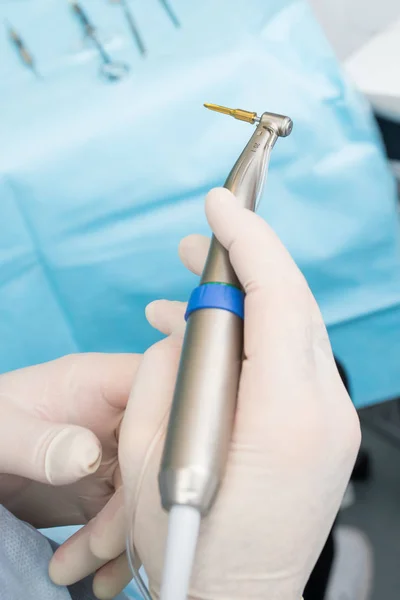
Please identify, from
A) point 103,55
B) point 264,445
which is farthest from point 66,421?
point 103,55

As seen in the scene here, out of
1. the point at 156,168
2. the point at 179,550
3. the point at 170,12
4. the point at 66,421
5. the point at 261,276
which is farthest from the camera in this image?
the point at 170,12

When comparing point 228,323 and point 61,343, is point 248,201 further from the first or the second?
point 61,343

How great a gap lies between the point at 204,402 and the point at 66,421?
28 cm

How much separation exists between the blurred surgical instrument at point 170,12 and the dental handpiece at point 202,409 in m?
0.74

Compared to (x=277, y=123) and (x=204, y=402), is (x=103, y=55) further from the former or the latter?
(x=204, y=402)

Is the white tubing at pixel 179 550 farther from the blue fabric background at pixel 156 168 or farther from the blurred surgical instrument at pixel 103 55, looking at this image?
the blurred surgical instrument at pixel 103 55

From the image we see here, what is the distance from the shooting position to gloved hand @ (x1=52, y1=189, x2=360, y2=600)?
363mm

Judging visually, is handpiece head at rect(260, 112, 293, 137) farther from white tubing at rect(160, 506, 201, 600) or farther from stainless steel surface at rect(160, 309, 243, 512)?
white tubing at rect(160, 506, 201, 600)

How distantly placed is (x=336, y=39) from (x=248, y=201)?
3.62ft

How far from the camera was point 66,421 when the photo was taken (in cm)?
56

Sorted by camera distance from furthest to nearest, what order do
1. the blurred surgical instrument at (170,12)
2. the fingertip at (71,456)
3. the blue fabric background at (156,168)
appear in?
the blurred surgical instrument at (170,12) < the blue fabric background at (156,168) < the fingertip at (71,456)

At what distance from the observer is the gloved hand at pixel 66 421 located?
0.50m

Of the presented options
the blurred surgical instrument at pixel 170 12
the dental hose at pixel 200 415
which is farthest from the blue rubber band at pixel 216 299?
the blurred surgical instrument at pixel 170 12

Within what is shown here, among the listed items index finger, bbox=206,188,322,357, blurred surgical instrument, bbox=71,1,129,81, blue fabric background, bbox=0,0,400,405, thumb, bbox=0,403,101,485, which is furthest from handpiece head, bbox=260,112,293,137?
blurred surgical instrument, bbox=71,1,129,81
